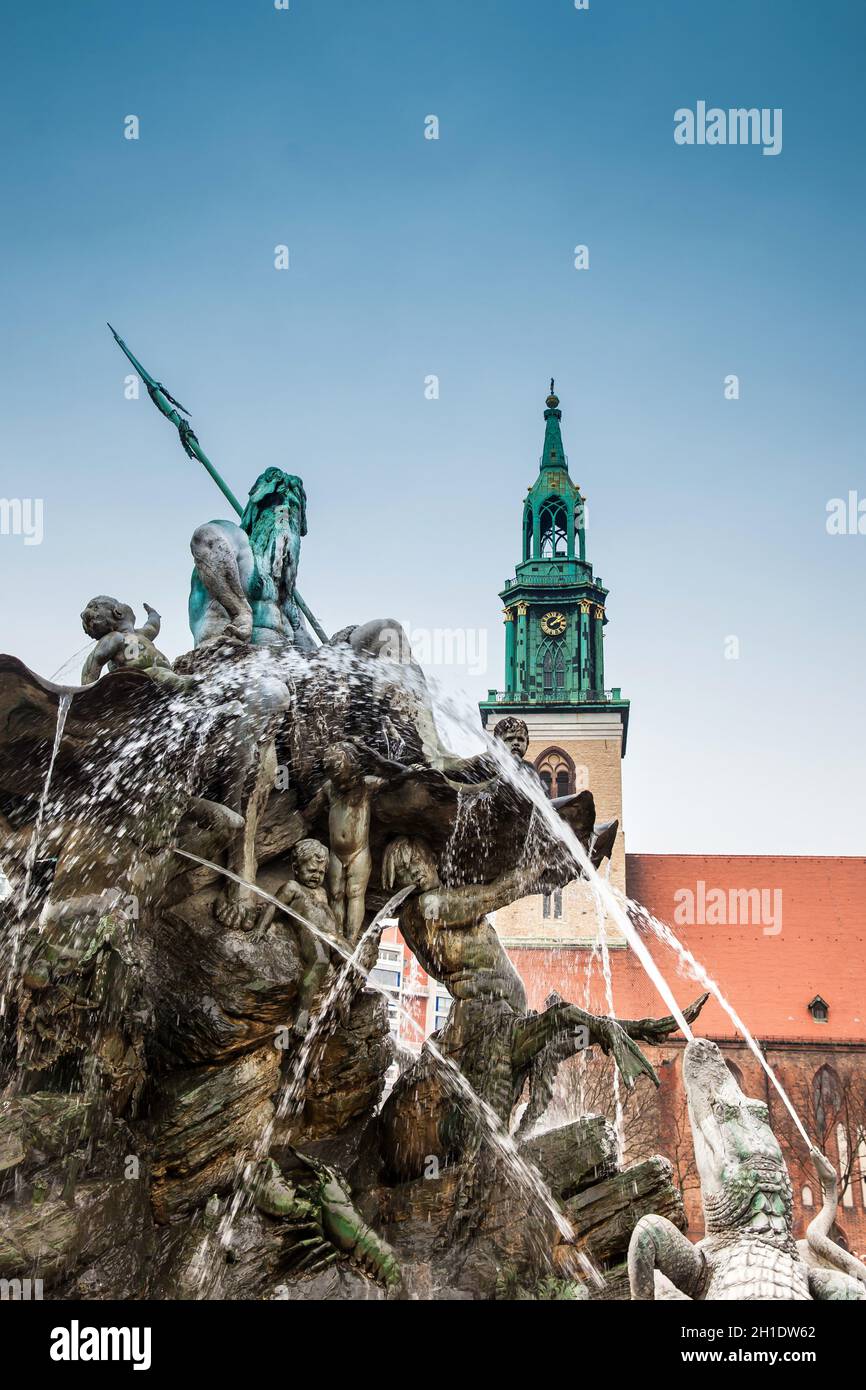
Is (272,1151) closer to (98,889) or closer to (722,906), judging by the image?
(98,889)

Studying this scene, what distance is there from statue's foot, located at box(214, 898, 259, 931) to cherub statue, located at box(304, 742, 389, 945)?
65 centimetres

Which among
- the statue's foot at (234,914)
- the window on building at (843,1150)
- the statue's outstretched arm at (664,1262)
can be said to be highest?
the statue's foot at (234,914)

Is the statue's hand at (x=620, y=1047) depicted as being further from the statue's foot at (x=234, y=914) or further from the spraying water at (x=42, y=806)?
the spraying water at (x=42, y=806)

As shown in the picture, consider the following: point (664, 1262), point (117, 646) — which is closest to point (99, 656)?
point (117, 646)

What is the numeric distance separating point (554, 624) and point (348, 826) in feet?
143

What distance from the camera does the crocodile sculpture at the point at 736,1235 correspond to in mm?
6121

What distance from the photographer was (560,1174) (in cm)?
833

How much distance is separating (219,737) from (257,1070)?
2.07 meters

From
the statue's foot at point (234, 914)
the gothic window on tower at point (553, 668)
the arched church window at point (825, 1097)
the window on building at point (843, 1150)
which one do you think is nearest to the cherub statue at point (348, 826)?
the statue's foot at point (234, 914)

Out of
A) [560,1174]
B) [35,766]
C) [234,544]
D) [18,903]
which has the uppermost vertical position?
[234,544]

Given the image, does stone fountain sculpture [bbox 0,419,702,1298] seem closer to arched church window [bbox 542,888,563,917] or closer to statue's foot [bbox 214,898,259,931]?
statue's foot [bbox 214,898,259,931]

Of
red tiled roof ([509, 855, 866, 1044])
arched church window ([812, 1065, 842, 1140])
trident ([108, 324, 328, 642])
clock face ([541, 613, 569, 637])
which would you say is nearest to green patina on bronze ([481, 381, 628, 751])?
clock face ([541, 613, 569, 637])

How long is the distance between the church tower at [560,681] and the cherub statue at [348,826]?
37.6m
